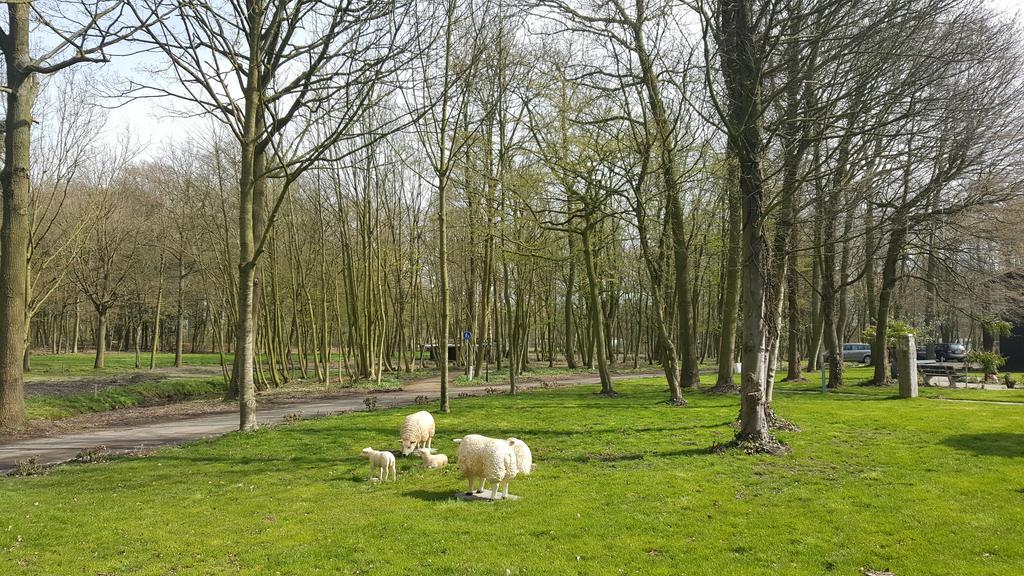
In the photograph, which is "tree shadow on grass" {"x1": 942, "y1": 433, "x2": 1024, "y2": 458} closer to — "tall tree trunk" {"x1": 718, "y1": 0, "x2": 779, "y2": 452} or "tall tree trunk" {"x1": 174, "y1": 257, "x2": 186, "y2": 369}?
A: "tall tree trunk" {"x1": 718, "y1": 0, "x2": 779, "y2": 452}

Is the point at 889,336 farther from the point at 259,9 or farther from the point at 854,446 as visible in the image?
the point at 259,9

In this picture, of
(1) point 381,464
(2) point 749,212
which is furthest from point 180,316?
(2) point 749,212

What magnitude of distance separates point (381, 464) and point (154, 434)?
28.6ft

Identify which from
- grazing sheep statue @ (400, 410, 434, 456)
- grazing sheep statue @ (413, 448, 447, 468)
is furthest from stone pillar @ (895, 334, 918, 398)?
grazing sheep statue @ (413, 448, 447, 468)

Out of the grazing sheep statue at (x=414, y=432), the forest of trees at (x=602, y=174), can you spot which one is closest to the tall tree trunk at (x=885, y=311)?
the forest of trees at (x=602, y=174)

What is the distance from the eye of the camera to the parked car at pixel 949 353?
42344 mm

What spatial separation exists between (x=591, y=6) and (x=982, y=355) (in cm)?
2012

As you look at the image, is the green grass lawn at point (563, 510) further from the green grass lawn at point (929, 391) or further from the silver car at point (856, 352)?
the silver car at point (856, 352)

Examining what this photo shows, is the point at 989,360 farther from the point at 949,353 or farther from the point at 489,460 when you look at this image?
the point at 489,460

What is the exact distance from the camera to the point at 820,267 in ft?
83.8

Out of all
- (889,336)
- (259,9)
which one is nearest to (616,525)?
(259,9)

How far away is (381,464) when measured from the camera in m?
8.96

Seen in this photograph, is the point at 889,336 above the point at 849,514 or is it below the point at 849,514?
above

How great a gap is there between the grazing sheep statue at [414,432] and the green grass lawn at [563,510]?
0.31 meters
